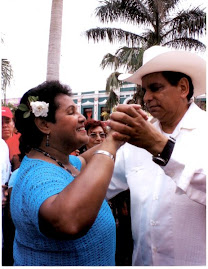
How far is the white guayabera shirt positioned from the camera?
1.54 m

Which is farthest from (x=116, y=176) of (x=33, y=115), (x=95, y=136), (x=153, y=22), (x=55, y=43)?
(x=153, y=22)

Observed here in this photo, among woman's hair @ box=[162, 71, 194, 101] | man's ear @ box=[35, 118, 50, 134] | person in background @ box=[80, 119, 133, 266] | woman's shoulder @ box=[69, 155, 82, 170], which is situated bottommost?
person in background @ box=[80, 119, 133, 266]

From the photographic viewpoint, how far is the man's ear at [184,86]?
7.40 ft

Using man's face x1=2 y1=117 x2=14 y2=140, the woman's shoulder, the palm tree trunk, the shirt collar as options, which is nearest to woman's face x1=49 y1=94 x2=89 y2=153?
the woman's shoulder

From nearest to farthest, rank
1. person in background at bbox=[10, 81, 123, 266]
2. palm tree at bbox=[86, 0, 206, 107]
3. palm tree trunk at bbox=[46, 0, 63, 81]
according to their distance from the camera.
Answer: person in background at bbox=[10, 81, 123, 266]
palm tree trunk at bbox=[46, 0, 63, 81]
palm tree at bbox=[86, 0, 206, 107]

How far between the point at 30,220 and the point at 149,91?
1267 mm

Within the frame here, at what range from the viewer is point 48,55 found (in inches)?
324

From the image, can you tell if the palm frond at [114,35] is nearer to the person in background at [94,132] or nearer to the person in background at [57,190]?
the person in background at [94,132]

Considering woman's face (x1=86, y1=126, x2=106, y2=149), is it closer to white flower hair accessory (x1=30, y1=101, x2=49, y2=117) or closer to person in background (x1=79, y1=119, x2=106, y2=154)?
person in background (x1=79, y1=119, x2=106, y2=154)

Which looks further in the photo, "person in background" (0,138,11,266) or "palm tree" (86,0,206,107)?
"palm tree" (86,0,206,107)

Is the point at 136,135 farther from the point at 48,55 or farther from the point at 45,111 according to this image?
the point at 48,55

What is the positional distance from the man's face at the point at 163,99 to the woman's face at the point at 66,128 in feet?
1.92

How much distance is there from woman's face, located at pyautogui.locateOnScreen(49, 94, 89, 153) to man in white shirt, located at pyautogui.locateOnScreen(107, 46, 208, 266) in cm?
41

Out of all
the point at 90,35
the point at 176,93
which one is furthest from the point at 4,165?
the point at 90,35
